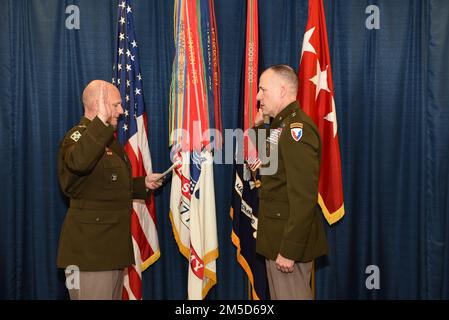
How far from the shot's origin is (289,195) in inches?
89.7

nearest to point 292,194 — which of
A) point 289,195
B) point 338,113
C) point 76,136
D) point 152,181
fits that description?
point 289,195

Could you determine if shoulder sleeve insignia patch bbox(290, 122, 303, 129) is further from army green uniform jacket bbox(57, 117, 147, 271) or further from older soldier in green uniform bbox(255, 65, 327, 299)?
army green uniform jacket bbox(57, 117, 147, 271)

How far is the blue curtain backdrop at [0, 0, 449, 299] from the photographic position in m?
3.61

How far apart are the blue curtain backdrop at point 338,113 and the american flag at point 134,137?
10.3 inches

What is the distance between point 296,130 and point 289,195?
0.33m

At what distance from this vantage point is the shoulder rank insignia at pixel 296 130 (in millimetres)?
2305

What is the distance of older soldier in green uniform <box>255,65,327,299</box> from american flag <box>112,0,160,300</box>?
111 centimetres

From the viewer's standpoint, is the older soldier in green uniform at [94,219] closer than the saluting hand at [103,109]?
No

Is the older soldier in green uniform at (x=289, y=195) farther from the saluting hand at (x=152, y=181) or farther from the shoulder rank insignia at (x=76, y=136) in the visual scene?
the shoulder rank insignia at (x=76, y=136)

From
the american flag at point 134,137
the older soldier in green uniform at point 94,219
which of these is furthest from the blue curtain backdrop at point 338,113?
the older soldier in green uniform at point 94,219

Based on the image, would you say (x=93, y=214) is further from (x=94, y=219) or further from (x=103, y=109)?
(x=103, y=109)

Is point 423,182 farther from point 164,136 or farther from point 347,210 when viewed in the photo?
point 164,136

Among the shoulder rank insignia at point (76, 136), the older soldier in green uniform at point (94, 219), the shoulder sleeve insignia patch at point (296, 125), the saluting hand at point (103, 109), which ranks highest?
the saluting hand at point (103, 109)

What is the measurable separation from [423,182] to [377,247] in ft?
2.04
